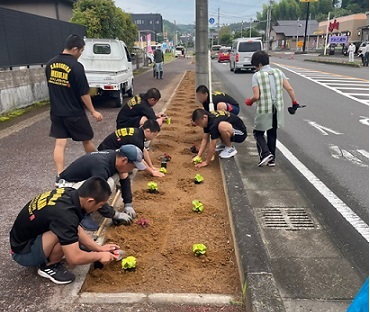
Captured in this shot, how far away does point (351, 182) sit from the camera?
191 inches

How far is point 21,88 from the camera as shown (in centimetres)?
994

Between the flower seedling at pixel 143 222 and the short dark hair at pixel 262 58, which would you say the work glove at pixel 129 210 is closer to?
the flower seedling at pixel 143 222

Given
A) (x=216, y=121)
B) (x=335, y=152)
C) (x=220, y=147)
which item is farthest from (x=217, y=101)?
(x=335, y=152)

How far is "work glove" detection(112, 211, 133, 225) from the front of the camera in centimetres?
359

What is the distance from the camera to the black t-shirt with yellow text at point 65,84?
14.4ft

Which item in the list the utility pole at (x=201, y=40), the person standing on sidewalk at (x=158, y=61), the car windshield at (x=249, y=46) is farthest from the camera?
the car windshield at (x=249, y=46)

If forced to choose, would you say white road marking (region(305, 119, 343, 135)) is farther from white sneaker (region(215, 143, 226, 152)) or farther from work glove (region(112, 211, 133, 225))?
work glove (region(112, 211, 133, 225))

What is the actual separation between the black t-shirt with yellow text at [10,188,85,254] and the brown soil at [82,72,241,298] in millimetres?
531

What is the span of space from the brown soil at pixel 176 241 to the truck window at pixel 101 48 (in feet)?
25.1

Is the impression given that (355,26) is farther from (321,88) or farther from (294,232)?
(294,232)

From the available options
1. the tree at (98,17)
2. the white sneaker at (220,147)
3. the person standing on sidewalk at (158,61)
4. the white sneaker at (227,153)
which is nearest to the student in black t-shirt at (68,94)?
the white sneaker at (227,153)

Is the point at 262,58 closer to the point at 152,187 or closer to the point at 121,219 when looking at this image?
the point at 152,187

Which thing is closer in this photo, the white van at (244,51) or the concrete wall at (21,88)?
the concrete wall at (21,88)

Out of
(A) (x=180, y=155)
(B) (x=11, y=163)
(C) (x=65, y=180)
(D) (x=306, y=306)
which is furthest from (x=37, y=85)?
(D) (x=306, y=306)
